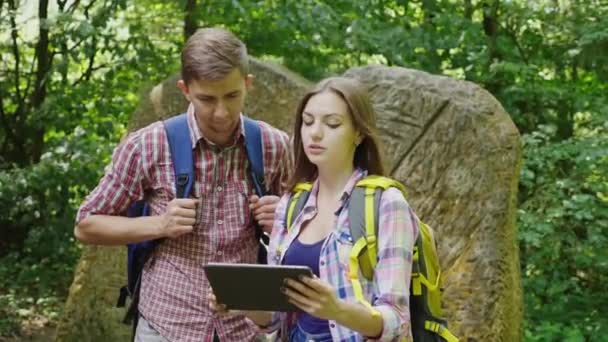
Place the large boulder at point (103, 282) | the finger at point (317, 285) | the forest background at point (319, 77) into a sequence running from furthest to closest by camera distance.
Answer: the forest background at point (319, 77) < the large boulder at point (103, 282) < the finger at point (317, 285)

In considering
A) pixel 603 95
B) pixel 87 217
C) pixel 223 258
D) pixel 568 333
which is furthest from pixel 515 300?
pixel 603 95

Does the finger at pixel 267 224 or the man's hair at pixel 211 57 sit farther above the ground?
the man's hair at pixel 211 57

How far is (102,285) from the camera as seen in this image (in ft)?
19.5

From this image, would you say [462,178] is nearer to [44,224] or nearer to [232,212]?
[232,212]

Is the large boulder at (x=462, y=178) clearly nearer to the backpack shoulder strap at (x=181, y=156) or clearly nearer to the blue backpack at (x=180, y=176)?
the blue backpack at (x=180, y=176)

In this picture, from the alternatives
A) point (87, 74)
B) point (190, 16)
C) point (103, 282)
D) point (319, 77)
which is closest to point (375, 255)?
point (103, 282)

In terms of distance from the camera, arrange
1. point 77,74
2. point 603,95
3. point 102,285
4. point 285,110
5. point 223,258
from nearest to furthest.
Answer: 1. point 223,258
2. point 285,110
3. point 102,285
4. point 603,95
5. point 77,74

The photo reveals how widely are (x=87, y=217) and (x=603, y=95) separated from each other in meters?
5.75

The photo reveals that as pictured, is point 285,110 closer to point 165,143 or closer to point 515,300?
point 515,300

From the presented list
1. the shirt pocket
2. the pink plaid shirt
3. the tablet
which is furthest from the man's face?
the tablet

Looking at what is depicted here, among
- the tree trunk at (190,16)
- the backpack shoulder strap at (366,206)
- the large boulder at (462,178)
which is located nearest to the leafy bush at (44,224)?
the tree trunk at (190,16)

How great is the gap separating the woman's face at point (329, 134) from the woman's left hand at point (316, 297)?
1.52 feet

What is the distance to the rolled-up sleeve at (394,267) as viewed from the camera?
6.91 feet

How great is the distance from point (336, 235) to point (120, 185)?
0.81m
